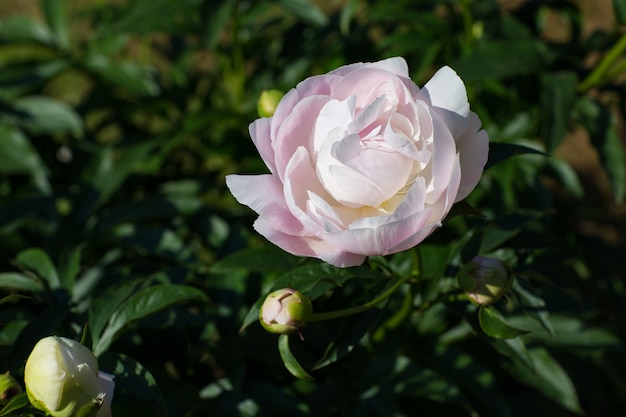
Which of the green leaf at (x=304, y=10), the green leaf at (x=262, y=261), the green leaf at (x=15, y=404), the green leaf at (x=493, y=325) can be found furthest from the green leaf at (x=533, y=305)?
the green leaf at (x=304, y=10)

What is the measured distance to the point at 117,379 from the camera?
1020 mm

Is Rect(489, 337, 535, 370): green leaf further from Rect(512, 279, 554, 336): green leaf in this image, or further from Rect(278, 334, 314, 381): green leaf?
Rect(278, 334, 314, 381): green leaf

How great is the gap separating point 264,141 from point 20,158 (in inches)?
39.8

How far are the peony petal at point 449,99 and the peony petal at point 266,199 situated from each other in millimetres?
179

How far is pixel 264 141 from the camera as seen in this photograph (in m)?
0.89

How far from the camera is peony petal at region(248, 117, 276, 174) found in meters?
0.88

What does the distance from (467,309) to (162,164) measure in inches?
43.8

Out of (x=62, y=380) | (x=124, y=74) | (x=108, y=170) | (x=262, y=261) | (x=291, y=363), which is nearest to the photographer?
(x=62, y=380)

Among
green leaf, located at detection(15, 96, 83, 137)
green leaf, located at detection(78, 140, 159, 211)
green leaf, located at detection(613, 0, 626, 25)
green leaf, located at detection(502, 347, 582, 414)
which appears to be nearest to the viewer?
green leaf, located at detection(613, 0, 626, 25)

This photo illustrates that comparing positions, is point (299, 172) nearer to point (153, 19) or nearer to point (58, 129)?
point (153, 19)

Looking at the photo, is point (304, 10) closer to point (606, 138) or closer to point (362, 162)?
point (606, 138)

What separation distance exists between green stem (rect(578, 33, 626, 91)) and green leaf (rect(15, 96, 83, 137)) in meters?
1.00

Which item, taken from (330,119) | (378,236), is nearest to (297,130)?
(330,119)

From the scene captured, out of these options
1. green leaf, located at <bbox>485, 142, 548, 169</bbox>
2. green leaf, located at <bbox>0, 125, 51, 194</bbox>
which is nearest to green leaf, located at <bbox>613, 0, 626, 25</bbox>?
green leaf, located at <bbox>485, 142, 548, 169</bbox>
